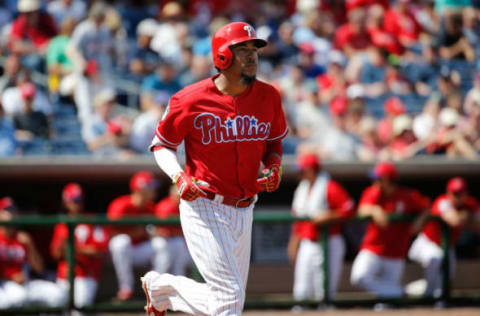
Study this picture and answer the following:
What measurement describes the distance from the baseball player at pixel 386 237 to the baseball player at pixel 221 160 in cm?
345

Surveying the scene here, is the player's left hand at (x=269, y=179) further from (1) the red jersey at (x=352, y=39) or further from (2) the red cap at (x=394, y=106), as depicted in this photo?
A: (1) the red jersey at (x=352, y=39)

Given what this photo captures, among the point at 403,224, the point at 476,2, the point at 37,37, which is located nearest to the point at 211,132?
the point at 403,224

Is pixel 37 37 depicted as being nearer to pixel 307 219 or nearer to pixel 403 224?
pixel 307 219

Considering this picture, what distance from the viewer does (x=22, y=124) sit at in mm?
8031

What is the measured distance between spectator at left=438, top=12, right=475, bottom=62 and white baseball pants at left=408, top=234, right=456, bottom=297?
3.29m

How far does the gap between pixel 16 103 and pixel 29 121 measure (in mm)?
226

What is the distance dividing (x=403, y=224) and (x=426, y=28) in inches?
156

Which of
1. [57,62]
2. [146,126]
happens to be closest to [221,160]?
[146,126]

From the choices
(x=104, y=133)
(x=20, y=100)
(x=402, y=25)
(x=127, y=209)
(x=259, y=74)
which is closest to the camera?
(x=127, y=209)

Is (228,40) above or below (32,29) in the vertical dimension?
below

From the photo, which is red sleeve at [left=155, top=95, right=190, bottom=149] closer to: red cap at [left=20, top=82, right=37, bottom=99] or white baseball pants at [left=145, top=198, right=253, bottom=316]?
white baseball pants at [left=145, top=198, right=253, bottom=316]

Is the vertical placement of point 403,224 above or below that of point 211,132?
below

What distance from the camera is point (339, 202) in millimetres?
7801

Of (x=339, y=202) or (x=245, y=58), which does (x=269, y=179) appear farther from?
(x=339, y=202)
